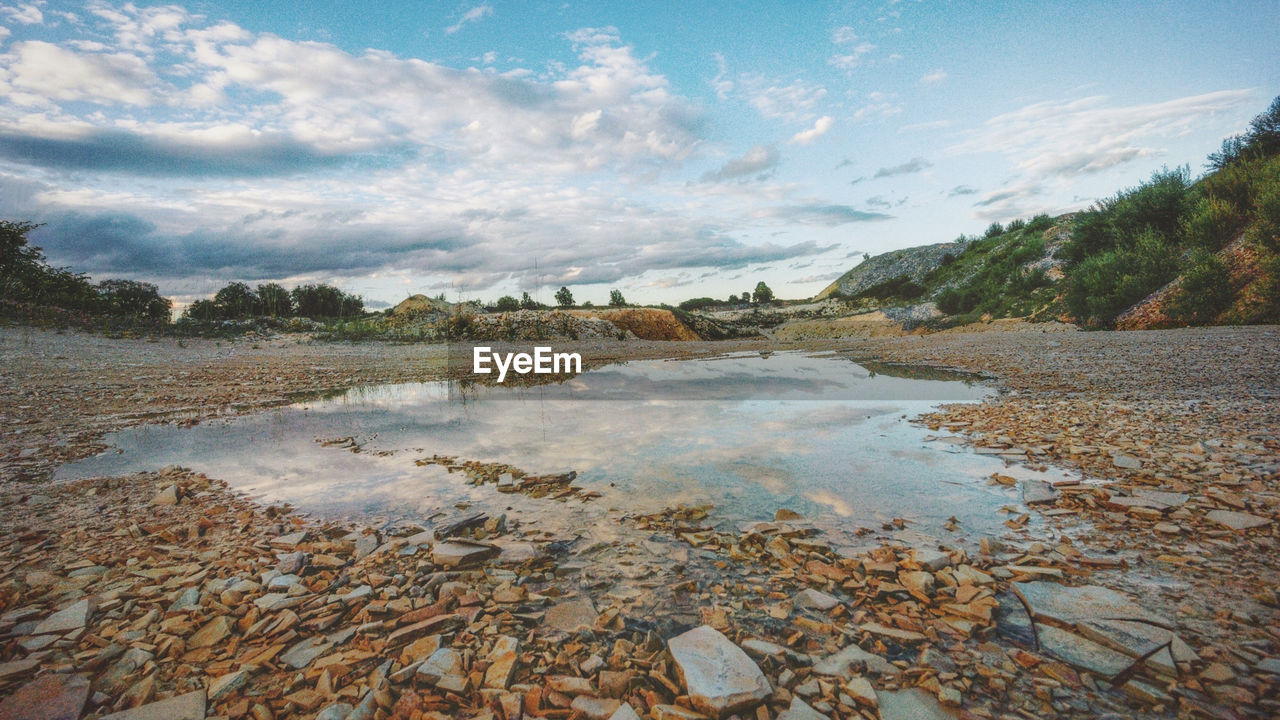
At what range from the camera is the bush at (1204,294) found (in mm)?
12594

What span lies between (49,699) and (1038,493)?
444 centimetres

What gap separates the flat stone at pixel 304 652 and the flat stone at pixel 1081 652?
2.49 metres

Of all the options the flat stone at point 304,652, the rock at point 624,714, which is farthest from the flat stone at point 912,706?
the flat stone at point 304,652

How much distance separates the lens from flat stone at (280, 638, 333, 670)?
5.61 ft

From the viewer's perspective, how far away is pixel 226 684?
62.6 inches

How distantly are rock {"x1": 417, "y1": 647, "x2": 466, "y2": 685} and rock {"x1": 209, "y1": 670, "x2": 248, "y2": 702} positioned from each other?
58 centimetres

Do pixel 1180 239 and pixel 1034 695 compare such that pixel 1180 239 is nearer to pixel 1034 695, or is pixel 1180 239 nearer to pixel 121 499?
pixel 1034 695

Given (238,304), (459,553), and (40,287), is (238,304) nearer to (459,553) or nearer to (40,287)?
(40,287)

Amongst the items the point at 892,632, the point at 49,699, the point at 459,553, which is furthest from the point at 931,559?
the point at 49,699

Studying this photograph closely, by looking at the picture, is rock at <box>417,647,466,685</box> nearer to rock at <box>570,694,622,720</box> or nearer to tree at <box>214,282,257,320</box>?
rock at <box>570,694,622,720</box>

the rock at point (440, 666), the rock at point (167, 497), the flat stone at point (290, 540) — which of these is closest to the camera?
the rock at point (440, 666)

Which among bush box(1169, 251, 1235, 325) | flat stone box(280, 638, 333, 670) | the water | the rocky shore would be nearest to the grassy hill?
bush box(1169, 251, 1235, 325)

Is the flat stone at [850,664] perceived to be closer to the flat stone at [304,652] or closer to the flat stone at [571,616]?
the flat stone at [571,616]

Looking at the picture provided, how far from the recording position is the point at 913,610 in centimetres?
191
